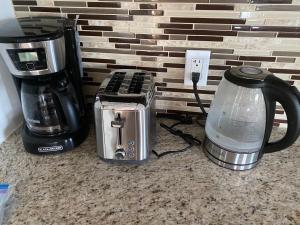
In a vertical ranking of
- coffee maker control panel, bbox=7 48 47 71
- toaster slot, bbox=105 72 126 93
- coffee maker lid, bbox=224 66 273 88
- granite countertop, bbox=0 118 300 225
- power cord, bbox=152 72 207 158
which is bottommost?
granite countertop, bbox=0 118 300 225

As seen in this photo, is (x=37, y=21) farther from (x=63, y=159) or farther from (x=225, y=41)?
(x=225, y=41)

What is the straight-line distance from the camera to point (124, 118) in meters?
0.62

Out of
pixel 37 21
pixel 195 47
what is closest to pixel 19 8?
pixel 37 21

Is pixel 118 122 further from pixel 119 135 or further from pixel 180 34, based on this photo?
pixel 180 34

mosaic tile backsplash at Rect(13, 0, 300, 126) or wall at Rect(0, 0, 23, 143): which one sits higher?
mosaic tile backsplash at Rect(13, 0, 300, 126)

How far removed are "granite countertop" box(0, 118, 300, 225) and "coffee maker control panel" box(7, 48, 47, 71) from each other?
26 cm

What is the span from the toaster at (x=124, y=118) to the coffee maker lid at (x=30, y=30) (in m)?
0.18

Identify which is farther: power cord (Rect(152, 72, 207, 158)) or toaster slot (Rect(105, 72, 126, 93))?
power cord (Rect(152, 72, 207, 158))

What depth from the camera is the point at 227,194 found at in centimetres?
62

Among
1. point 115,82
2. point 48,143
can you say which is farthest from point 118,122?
point 48,143

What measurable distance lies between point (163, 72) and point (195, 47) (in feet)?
0.43

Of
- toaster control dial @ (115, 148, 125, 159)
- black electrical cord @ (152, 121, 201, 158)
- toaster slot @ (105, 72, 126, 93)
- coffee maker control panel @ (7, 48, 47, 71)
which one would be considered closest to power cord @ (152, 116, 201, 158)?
black electrical cord @ (152, 121, 201, 158)

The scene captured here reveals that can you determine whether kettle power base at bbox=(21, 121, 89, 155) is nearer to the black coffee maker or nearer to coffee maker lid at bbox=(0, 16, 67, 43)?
the black coffee maker

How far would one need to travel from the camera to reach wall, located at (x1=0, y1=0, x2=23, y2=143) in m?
0.78
